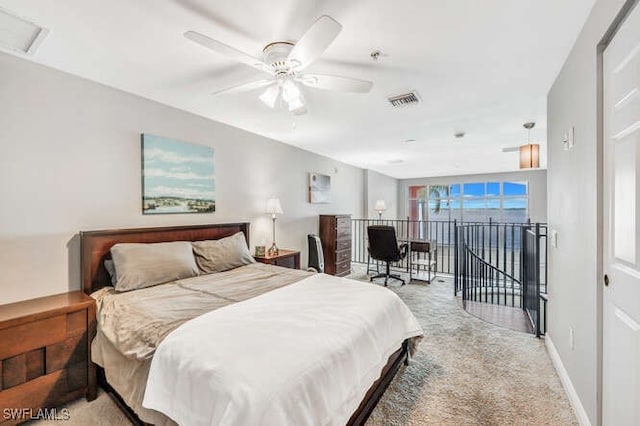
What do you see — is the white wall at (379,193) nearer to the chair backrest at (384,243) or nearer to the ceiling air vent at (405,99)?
the chair backrest at (384,243)

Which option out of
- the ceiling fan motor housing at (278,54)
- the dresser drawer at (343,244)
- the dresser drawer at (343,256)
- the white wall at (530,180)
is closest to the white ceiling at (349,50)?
the ceiling fan motor housing at (278,54)

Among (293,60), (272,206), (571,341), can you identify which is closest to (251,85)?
(293,60)

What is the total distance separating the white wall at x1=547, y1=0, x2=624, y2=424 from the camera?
1.52 m

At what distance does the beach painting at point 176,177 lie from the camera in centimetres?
285

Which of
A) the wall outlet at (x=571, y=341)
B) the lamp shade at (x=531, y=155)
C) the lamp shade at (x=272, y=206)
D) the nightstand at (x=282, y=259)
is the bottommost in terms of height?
the wall outlet at (x=571, y=341)

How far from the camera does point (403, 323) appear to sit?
2.14 meters

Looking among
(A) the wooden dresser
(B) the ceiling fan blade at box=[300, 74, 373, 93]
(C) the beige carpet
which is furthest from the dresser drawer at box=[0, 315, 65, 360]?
(A) the wooden dresser

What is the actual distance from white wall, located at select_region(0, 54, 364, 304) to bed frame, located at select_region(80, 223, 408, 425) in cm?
13

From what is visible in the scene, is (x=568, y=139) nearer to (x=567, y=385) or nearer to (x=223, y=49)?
(x=567, y=385)

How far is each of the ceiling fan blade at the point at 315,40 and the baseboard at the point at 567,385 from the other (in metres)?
2.58

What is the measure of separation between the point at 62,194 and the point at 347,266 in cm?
442

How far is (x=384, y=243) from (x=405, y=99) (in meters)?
2.58

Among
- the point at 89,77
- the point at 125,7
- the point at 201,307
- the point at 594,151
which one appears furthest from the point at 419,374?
the point at 89,77

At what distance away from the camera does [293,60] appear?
179 centimetres
